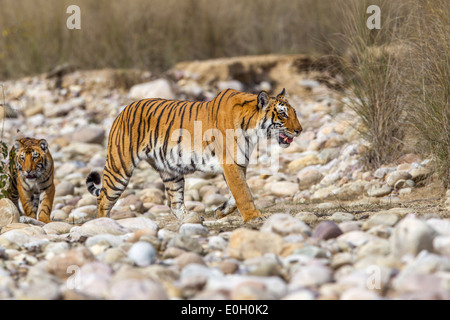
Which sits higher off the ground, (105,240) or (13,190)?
(13,190)

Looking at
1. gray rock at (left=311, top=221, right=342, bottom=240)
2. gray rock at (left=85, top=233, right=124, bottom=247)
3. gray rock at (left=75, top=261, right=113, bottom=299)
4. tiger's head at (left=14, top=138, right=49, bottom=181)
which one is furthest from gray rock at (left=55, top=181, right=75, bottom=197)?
gray rock at (left=311, top=221, right=342, bottom=240)

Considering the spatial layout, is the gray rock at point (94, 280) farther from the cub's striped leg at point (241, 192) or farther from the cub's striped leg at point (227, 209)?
the cub's striped leg at point (227, 209)

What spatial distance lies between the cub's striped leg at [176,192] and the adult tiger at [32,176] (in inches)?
48.7

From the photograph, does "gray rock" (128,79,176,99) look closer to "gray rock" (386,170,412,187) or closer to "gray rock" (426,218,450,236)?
"gray rock" (386,170,412,187)

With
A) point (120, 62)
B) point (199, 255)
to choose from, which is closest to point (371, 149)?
point (199, 255)

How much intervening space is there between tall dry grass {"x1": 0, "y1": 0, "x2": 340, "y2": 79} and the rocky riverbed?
3507mm

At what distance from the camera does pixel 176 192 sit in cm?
657

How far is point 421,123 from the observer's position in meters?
6.10

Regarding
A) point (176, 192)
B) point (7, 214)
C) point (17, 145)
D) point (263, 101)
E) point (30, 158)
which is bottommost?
point (7, 214)

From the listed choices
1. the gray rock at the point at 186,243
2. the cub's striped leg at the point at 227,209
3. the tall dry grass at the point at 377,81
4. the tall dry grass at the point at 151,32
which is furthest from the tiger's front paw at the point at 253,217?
the tall dry grass at the point at 151,32

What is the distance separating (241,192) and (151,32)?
8514 millimetres

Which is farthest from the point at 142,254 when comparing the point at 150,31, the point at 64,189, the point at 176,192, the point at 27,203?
the point at 150,31

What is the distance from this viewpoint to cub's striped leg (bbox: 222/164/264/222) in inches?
215

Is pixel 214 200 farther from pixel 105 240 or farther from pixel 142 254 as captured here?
pixel 142 254
